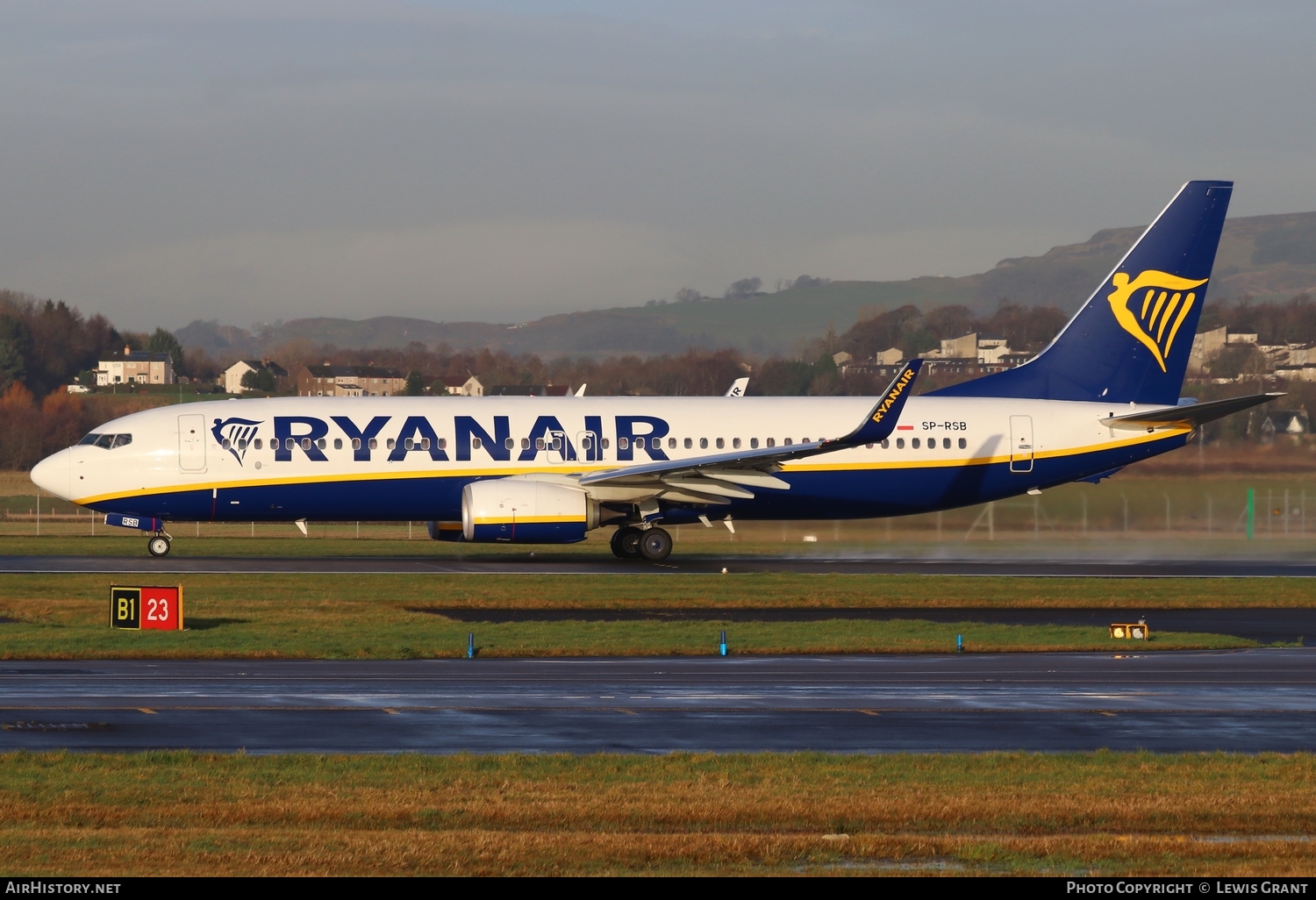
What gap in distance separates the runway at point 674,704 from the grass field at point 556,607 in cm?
129

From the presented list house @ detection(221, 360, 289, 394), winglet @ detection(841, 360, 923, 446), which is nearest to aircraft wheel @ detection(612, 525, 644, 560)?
winglet @ detection(841, 360, 923, 446)

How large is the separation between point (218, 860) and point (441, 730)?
20.5ft

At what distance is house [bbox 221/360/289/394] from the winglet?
83093 millimetres

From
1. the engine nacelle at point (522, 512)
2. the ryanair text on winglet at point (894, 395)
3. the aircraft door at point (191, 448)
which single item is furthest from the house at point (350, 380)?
the ryanair text on winglet at point (894, 395)

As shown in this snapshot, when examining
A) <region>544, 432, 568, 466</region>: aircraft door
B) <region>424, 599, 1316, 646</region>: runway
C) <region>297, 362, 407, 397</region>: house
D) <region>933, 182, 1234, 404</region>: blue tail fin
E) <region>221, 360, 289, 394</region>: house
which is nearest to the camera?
<region>424, 599, 1316, 646</region>: runway

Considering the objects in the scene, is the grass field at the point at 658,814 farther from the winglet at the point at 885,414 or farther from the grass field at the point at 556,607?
the winglet at the point at 885,414

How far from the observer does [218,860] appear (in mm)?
11141

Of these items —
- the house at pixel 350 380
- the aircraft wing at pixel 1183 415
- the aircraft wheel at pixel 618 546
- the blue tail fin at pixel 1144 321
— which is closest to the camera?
the aircraft wing at pixel 1183 415

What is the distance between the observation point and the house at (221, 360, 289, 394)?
398 feet

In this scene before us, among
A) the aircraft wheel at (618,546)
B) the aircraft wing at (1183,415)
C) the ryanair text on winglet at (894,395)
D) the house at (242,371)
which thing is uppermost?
the house at (242,371)

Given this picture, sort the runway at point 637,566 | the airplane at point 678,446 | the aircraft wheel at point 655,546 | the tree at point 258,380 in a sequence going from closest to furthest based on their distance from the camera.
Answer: the runway at point 637,566 < the airplane at point 678,446 < the aircraft wheel at point 655,546 < the tree at point 258,380

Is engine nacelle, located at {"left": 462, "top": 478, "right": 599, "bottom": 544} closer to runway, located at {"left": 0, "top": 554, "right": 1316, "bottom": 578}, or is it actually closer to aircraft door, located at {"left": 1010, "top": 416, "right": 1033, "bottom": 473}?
runway, located at {"left": 0, "top": 554, "right": 1316, "bottom": 578}

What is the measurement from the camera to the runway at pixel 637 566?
1532 inches

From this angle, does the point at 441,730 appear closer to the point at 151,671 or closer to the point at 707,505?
the point at 151,671
